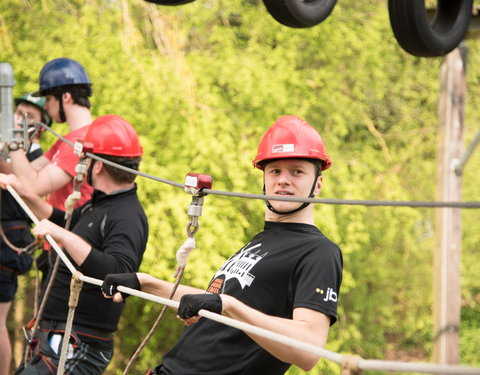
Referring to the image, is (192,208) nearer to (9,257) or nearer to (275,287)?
(275,287)

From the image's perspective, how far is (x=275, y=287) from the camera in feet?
7.36

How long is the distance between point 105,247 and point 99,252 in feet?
0.36

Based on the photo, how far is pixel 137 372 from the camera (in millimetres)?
7914

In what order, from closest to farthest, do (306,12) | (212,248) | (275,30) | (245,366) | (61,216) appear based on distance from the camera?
(245,366) → (306,12) → (61,216) → (212,248) → (275,30)

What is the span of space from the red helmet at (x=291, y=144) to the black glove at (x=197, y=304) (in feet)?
1.99

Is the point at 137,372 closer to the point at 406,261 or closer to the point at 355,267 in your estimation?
the point at 355,267

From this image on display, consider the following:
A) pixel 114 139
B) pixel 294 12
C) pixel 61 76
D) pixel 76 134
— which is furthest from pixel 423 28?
pixel 61 76

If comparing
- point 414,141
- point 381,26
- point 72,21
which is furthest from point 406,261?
point 72,21

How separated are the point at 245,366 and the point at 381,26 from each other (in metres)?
7.75

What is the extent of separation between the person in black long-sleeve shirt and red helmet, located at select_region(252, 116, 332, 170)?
0.82 metres

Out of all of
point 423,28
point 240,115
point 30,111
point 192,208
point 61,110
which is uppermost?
point 240,115

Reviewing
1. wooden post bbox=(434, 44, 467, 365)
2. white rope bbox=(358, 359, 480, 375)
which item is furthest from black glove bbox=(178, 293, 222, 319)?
wooden post bbox=(434, 44, 467, 365)

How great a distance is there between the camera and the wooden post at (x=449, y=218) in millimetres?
7055

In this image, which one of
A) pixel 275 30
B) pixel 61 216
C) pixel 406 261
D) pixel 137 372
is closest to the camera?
pixel 61 216
